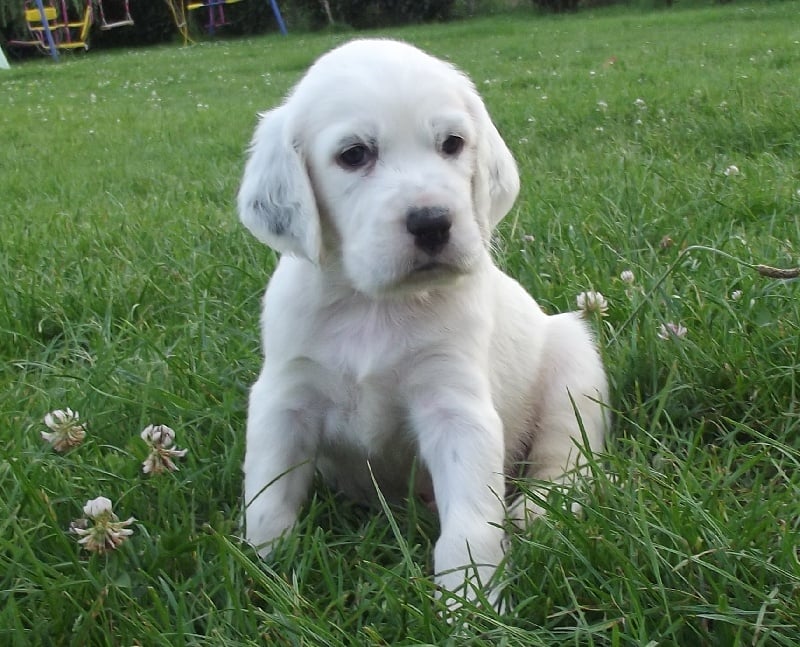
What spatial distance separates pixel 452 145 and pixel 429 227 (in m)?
0.32

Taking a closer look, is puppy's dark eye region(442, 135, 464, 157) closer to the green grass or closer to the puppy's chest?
the puppy's chest

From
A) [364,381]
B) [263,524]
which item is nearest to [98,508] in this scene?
[263,524]

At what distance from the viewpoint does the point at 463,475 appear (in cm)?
196

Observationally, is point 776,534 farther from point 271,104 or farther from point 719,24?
point 719,24

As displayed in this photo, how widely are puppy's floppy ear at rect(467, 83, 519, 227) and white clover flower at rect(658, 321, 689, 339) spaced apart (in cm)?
56

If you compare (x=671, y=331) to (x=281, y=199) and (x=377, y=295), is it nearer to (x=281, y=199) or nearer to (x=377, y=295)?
(x=377, y=295)

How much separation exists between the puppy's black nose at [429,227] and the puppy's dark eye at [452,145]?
10.1 inches

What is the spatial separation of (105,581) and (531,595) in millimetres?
824

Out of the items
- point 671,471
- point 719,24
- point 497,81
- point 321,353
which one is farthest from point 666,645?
point 719,24

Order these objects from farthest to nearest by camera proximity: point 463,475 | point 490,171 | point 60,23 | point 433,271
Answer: point 60,23 < point 490,171 < point 433,271 < point 463,475

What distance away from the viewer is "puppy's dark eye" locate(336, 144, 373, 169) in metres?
2.15

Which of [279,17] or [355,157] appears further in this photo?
[279,17]

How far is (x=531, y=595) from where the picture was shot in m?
1.64

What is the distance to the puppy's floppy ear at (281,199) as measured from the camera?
221 cm
